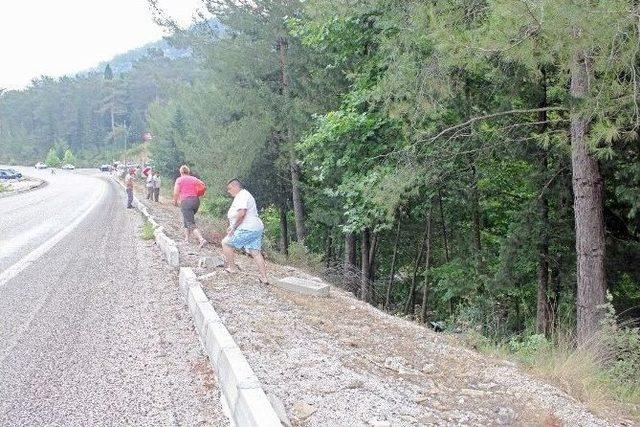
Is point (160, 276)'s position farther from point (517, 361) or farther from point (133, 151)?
point (133, 151)

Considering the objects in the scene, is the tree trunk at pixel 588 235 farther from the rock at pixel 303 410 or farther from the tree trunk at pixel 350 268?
the tree trunk at pixel 350 268

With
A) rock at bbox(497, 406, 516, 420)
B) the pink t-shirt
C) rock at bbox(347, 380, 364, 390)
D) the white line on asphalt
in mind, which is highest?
the pink t-shirt

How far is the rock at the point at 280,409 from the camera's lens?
392 centimetres

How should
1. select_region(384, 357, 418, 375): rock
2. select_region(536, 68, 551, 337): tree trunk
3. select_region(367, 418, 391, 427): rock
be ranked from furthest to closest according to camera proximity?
select_region(536, 68, 551, 337): tree trunk → select_region(384, 357, 418, 375): rock → select_region(367, 418, 391, 427): rock

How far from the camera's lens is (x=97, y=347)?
5.73m

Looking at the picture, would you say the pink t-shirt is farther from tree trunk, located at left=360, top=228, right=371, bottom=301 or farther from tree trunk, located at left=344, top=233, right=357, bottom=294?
tree trunk, located at left=360, top=228, right=371, bottom=301

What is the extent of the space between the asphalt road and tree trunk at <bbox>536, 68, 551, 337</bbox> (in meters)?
7.61

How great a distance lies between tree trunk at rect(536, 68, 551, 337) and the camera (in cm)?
1182

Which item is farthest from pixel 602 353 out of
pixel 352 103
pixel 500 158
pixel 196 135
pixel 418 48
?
pixel 196 135

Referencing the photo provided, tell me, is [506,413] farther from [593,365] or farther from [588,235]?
[588,235]

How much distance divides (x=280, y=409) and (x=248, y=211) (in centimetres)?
494

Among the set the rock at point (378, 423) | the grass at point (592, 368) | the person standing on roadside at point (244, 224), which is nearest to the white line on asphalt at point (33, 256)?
the person standing on roadside at point (244, 224)

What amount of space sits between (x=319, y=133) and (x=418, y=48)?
5.46 metres

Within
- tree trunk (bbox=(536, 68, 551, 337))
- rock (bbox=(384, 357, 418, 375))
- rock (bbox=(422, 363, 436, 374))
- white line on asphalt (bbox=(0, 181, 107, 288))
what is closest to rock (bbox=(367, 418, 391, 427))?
rock (bbox=(384, 357, 418, 375))
